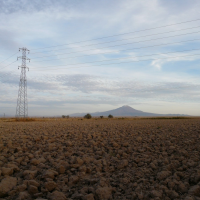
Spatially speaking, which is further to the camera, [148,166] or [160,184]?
[148,166]

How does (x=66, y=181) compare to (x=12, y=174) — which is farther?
(x=12, y=174)

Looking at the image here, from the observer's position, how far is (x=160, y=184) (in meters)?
4.39

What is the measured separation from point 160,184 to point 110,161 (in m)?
2.16

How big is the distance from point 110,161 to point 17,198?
301cm

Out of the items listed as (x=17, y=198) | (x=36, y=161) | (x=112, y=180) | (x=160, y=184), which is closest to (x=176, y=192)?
(x=160, y=184)

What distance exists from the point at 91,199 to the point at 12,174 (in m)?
A: 2.54

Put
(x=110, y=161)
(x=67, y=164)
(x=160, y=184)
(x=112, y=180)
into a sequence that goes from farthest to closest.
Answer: (x=110, y=161) → (x=67, y=164) → (x=112, y=180) → (x=160, y=184)

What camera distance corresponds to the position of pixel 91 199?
12.8 feet

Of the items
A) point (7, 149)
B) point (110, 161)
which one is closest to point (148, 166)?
point (110, 161)

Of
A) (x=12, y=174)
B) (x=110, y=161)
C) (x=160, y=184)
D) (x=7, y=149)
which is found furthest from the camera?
(x=7, y=149)

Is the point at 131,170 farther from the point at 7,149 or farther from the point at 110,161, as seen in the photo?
the point at 7,149

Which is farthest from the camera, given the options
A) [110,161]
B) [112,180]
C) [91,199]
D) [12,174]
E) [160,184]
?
[110,161]

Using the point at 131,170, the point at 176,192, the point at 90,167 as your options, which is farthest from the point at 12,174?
the point at 176,192

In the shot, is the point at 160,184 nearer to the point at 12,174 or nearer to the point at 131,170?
the point at 131,170
